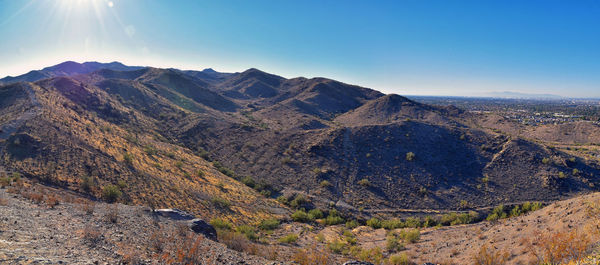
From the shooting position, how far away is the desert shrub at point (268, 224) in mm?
15609

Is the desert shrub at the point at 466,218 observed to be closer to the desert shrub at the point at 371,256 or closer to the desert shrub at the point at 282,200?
the desert shrub at the point at 371,256

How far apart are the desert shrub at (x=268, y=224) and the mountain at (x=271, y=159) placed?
1.99 metres

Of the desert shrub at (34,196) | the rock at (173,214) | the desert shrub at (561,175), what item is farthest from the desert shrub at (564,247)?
the desert shrub at (561,175)

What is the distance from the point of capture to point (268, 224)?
52.1ft

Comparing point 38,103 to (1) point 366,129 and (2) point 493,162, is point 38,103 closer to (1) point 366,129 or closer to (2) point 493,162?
(1) point 366,129

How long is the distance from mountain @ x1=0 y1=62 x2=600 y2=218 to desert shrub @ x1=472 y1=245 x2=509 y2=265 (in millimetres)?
11474

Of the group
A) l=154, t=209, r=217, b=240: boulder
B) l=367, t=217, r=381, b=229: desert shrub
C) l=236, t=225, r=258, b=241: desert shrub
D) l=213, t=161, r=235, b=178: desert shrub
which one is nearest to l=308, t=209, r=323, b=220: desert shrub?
l=367, t=217, r=381, b=229: desert shrub

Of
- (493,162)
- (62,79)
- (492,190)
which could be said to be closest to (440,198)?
(492,190)

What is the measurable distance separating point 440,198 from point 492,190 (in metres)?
5.60

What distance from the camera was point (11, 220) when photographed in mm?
7047

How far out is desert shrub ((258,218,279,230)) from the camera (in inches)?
615

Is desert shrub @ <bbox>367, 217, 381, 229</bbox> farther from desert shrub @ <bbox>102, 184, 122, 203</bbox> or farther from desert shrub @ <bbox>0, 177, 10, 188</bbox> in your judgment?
desert shrub @ <bbox>0, 177, 10, 188</bbox>

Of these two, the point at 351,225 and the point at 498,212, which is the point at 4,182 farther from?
the point at 498,212

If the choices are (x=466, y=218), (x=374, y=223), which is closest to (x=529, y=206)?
(x=466, y=218)
